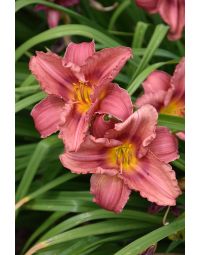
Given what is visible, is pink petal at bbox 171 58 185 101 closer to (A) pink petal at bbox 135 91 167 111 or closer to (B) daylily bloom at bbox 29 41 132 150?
(A) pink petal at bbox 135 91 167 111

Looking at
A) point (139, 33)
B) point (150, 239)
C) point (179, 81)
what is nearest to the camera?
point (150, 239)

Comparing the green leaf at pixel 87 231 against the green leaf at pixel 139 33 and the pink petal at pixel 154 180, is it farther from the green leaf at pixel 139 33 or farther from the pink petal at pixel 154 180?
the green leaf at pixel 139 33

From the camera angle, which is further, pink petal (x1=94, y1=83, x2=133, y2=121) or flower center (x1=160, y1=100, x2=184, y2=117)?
flower center (x1=160, y1=100, x2=184, y2=117)

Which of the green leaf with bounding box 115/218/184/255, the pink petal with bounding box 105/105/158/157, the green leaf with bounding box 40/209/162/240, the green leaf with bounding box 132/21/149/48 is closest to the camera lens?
the pink petal with bounding box 105/105/158/157

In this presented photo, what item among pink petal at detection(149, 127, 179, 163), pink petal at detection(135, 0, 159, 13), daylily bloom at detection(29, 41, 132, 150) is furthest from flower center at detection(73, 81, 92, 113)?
pink petal at detection(135, 0, 159, 13)

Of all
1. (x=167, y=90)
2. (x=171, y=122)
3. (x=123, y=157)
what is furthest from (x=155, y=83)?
(x=123, y=157)

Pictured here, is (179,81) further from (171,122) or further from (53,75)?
(53,75)
